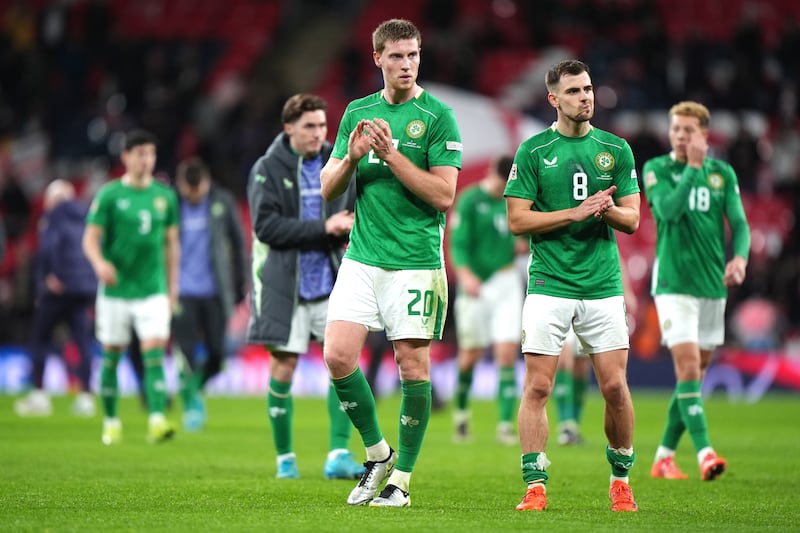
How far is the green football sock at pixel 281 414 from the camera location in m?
9.51

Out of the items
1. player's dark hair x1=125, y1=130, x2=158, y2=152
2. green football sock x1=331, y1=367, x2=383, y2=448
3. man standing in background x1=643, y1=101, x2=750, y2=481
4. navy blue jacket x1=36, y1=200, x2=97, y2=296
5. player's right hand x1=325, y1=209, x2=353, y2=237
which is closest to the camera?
green football sock x1=331, y1=367, x2=383, y2=448

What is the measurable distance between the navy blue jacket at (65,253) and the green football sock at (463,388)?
577 centimetres

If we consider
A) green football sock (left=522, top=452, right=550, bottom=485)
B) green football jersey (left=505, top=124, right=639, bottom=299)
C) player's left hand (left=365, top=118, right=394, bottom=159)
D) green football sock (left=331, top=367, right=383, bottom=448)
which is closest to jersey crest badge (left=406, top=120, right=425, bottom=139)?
player's left hand (left=365, top=118, right=394, bottom=159)

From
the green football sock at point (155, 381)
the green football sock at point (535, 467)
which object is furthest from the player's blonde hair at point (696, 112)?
the green football sock at point (155, 381)

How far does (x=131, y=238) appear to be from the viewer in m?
12.7

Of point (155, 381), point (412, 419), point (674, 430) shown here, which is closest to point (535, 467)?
point (412, 419)

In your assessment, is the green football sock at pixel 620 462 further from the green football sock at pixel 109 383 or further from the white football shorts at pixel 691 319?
the green football sock at pixel 109 383

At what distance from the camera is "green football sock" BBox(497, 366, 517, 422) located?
1368 centimetres

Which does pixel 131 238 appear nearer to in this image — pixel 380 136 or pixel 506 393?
pixel 506 393

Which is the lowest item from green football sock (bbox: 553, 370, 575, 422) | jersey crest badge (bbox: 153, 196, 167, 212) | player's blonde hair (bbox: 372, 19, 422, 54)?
green football sock (bbox: 553, 370, 575, 422)

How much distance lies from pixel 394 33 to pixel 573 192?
1.39 m

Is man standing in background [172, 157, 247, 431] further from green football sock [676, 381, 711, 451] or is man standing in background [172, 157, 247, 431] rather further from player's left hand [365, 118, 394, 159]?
player's left hand [365, 118, 394, 159]

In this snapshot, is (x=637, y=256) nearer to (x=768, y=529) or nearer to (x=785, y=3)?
(x=785, y=3)

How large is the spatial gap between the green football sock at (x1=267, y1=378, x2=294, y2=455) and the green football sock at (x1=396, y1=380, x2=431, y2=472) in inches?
75.8
